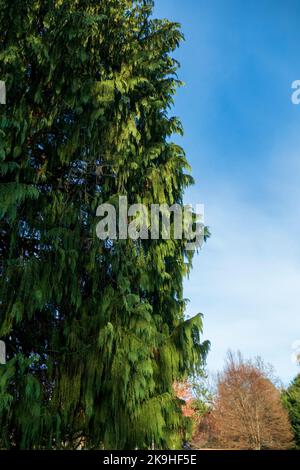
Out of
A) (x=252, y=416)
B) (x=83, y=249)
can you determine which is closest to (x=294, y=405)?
(x=252, y=416)

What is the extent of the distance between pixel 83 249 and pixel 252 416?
24035 mm

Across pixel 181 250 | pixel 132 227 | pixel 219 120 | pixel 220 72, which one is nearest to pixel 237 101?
pixel 219 120

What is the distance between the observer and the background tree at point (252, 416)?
79.8 feet

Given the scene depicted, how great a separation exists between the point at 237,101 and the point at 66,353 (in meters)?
8.10

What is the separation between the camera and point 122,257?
5469 mm

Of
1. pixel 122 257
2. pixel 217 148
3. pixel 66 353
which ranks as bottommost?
pixel 66 353

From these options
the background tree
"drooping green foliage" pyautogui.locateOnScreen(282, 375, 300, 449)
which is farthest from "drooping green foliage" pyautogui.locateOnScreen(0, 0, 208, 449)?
"drooping green foliage" pyautogui.locateOnScreen(282, 375, 300, 449)

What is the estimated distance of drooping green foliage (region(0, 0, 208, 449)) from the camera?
4.55m

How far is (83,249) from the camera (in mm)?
5305

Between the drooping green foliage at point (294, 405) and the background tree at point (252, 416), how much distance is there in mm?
805

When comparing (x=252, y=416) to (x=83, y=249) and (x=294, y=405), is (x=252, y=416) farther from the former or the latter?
(x=83, y=249)

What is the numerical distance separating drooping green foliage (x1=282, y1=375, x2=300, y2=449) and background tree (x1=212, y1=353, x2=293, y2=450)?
0.80 m
